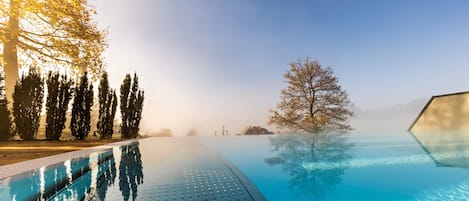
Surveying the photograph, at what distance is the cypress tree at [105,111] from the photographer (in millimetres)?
14117

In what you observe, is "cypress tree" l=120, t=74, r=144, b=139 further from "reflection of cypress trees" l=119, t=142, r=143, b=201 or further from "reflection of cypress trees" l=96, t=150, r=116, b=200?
"reflection of cypress trees" l=119, t=142, r=143, b=201

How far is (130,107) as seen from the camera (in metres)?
15.8

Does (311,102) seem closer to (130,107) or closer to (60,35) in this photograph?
(130,107)

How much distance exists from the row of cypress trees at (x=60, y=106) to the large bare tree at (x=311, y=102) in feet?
34.2

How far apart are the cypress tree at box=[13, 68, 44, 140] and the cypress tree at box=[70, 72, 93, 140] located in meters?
1.52

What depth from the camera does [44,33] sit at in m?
13.4

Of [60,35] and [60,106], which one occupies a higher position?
[60,35]

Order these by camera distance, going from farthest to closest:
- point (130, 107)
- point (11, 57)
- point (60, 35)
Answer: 1. point (130, 107)
2. point (60, 35)
3. point (11, 57)

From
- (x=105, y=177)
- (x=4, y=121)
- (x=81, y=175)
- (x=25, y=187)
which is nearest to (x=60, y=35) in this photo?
(x=4, y=121)

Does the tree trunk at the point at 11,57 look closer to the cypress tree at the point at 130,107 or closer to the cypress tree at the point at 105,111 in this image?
the cypress tree at the point at 105,111

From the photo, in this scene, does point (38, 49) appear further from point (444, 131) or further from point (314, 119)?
point (444, 131)

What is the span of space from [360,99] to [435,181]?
16.4 meters

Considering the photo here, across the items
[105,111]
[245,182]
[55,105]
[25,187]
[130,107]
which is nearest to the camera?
[25,187]

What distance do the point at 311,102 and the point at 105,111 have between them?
13682 mm
